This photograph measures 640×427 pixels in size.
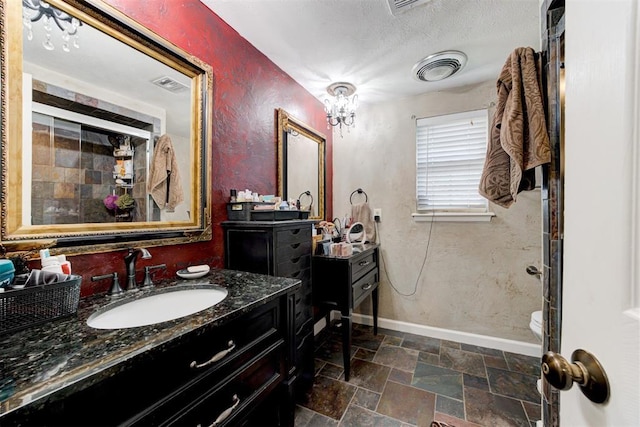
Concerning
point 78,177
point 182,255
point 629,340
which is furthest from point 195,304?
point 629,340

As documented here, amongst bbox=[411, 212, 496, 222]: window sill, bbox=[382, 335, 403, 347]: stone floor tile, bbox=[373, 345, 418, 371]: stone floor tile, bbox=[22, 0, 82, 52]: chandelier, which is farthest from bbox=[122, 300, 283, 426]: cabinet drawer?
bbox=[411, 212, 496, 222]: window sill

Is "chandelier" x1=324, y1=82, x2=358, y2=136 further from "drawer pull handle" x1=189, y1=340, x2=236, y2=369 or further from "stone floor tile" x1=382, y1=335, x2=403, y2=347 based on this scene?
"stone floor tile" x1=382, y1=335, x2=403, y2=347

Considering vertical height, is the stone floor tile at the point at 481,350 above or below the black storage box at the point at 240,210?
below

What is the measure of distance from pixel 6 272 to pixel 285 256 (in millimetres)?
1085

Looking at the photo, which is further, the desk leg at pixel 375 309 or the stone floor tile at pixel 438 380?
the desk leg at pixel 375 309

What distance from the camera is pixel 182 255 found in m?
1.38

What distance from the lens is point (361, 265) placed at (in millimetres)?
2246

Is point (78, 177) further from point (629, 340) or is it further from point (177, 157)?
point (629, 340)

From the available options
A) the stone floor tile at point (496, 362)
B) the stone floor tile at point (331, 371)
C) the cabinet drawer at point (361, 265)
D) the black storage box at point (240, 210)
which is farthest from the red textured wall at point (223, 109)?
the stone floor tile at point (496, 362)

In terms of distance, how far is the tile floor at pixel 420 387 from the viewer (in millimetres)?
1529

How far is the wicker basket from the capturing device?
690 millimetres

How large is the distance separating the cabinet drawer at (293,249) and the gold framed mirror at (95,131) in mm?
468

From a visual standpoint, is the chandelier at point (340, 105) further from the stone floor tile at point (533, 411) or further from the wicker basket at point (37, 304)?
the stone floor tile at point (533, 411)

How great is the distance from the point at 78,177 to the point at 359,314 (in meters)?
2.67
